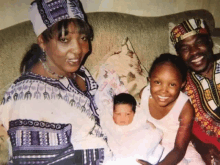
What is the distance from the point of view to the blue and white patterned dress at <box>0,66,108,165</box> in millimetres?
749

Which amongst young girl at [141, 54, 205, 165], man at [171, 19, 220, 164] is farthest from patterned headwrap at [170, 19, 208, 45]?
young girl at [141, 54, 205, 165]

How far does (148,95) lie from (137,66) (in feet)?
0.54

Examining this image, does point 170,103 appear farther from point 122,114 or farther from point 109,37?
point 109,37

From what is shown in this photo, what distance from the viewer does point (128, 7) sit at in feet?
4.38

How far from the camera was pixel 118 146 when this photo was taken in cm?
86

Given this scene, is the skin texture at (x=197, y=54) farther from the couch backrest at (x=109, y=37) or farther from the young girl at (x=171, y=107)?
the couch backrest at (x=109, y=37)

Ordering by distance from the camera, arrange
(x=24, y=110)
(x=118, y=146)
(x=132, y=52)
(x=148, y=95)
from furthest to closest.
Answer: (x=132, y=52) → (x=148, y=95) → (x=118, y=146) → (x=24, y=110)

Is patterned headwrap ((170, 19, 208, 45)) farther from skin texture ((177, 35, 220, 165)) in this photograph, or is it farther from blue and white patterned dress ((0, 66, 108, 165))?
blue and white patterned dress ((0, 66, 108, 165))

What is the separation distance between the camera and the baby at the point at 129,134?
0.85 meters

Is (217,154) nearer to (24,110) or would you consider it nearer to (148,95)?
(148,95)

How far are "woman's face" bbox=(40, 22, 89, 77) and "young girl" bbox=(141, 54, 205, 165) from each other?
1.06 ft

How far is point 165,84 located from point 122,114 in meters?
0.21

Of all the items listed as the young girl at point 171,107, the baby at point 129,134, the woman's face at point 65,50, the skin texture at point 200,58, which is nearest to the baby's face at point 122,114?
the baby at point 129,134

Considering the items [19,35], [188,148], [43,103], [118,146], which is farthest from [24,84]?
[188,148]
